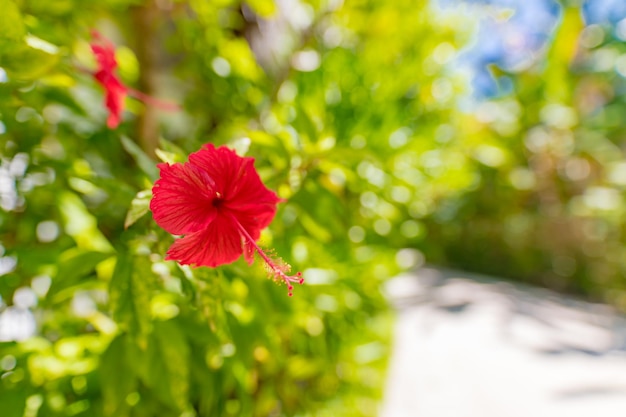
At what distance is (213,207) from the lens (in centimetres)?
47

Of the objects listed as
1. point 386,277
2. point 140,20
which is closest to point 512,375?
point 386,277

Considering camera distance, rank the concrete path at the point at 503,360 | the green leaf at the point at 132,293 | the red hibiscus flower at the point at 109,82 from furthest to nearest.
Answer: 1. the concrete path at the point at 503,360
2. the red hibiscus flower at the point at 109,82
3. the green leaf at the point at 132,293

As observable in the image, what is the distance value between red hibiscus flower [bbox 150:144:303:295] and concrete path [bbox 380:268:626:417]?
3.01 feet

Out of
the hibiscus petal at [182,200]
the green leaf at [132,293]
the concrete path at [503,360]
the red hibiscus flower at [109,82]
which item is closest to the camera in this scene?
the hibiscus petal at [182,200]

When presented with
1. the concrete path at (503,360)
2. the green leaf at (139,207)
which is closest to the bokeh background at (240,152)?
the green leaf at (139,207)

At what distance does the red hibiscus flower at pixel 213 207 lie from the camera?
0.44 metres

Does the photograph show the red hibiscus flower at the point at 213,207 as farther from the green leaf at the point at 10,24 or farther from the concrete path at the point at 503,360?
the concrete path at the point at 503,360

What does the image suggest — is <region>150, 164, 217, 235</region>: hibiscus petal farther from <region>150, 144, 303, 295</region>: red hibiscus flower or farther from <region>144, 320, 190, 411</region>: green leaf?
<region>144, 320, 190, 411</region>: green leaf

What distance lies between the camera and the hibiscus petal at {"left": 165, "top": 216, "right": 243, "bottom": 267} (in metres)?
0.44

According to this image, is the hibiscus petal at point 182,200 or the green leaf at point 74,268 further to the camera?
the green leaf at point 74,268

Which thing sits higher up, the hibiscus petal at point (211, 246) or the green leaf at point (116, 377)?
the hibiscus petal at point (211, 246)

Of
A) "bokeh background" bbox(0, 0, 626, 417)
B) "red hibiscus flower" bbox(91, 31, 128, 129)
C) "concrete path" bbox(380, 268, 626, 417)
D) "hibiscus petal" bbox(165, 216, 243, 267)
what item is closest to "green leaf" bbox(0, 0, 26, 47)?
"bokeh background" bbox(0, 0, 626, 417)

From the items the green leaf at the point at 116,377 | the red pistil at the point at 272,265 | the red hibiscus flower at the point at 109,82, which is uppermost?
the red hibiscus flower at the point at 109,82

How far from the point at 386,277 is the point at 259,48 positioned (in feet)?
2.42
